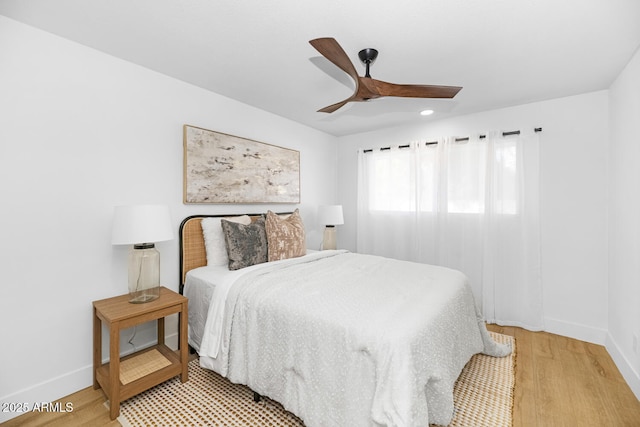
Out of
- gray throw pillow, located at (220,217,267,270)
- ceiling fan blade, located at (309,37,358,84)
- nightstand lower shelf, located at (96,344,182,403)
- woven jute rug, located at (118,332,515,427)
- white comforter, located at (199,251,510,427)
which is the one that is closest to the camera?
white comforter, located at (199,251,510,427)

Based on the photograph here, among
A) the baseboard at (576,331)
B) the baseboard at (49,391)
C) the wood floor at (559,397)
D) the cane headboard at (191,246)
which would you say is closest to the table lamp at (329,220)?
the cane headboard at (191,246)

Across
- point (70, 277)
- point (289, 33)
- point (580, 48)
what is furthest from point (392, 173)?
A: point (70, 277)

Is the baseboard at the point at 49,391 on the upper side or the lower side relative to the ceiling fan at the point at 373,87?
lower

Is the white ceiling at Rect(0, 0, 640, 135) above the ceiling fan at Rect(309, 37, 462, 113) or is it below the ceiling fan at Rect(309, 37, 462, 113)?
above

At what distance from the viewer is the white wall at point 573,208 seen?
2.78 metres

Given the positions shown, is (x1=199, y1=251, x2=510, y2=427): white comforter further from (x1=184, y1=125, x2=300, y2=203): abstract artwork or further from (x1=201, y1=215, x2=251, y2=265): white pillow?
(x1=184, y1=125, x2=300, y2=203): abstract artwork

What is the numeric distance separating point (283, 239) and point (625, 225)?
2.92m

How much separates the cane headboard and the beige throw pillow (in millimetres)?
652

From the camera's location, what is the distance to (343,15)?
1681mm

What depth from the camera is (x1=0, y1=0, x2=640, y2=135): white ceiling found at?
5.37 ft

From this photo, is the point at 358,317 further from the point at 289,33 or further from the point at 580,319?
the point at 580,319

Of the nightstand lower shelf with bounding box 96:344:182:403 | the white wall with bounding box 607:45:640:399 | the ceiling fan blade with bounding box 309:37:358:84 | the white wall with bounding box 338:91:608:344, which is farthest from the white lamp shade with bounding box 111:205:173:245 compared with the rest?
the white wall with bounding box 338:91:608:344

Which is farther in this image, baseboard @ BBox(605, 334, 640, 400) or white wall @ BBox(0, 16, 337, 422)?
baseboard @ BBox(605, 334, 640, 400)

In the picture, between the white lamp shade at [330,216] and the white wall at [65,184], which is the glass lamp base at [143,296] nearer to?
the white wall at [65,184]
